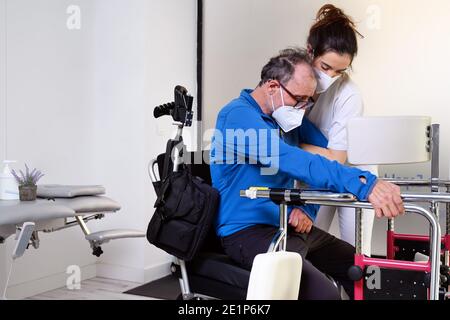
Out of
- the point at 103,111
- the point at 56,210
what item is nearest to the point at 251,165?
the point at 56,210

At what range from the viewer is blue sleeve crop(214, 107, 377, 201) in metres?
1.36

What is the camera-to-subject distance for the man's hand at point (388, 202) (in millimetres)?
1257

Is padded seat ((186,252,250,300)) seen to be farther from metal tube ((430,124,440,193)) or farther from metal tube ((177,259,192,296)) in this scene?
metal tube ((430,124,440,193))

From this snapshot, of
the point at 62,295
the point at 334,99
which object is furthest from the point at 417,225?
the point at 62,295

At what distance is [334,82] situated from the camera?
2.25m

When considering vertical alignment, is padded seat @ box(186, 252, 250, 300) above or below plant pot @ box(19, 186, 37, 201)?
below

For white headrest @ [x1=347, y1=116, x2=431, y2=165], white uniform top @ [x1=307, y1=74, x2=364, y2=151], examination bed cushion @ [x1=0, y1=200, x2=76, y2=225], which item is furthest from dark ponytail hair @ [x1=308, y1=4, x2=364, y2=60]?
examination bed cushion @ [x1=0, y1=200, x2=76, y2=225]

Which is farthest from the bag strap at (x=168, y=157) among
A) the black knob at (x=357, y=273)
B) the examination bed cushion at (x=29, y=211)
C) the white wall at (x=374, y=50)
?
the white wall at (x=374, y=50)

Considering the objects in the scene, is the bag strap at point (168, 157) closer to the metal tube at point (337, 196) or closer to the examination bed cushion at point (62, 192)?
the metal tube at point (337, 196)

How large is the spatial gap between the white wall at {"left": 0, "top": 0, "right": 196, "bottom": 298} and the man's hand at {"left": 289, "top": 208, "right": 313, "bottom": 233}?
5.66 ft

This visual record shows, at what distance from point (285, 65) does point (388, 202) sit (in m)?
0.68

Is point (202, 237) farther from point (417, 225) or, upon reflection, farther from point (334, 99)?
point (417, 225)

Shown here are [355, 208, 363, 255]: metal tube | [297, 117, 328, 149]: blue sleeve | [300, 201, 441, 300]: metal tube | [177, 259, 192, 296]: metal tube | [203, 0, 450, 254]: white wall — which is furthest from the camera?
[203, 0, 450, 254]: white wall
